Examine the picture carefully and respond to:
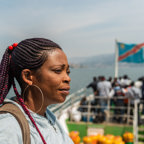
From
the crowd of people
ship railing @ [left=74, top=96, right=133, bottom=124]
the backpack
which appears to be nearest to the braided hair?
the backpack

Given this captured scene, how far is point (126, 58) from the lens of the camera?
49.1ft

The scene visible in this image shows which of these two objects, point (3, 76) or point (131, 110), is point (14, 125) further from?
point (131, 110)

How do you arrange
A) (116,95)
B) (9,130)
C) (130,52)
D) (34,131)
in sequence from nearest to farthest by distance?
(9,130) < (34,131) < (116,95) < (130,52)

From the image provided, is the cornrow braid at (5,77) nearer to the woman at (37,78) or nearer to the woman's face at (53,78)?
the woman at (37,78)

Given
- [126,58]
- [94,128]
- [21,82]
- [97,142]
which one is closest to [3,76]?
[21,82]

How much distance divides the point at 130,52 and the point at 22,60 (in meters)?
14.5

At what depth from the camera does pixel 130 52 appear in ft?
49.2

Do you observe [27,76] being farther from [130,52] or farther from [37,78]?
[130,52]

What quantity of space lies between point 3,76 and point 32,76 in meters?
0.20

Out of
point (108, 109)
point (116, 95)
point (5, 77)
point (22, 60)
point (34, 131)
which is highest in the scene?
point (22, 60)

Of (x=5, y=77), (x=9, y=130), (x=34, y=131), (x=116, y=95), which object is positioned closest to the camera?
(x=9, y=130)

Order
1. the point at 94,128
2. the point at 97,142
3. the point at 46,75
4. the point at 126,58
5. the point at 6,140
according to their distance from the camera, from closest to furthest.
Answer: the point at 6,140 < the point at 46,75 < the point at 97,142 < the point at 94,128 < the point at 126,58

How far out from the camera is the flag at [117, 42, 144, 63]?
48.8 feet

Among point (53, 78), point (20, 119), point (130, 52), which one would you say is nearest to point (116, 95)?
point (53, 78)
